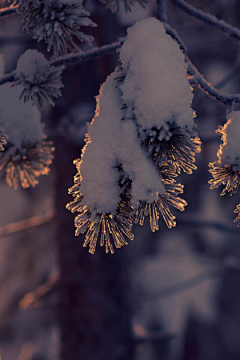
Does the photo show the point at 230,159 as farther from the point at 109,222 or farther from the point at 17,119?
the point at 17,119

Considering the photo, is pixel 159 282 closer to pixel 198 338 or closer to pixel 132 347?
pixel 198 338

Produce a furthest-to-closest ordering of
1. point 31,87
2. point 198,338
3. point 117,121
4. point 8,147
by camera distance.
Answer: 1. point 198,338
2. point 8,147
3. point 31,87
4. point 117,121

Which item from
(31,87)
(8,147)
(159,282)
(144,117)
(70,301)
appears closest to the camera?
(144,117)

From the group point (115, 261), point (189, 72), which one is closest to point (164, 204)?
point (189, 72)

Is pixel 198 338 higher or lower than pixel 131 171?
lower

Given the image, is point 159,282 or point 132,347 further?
point 159,282

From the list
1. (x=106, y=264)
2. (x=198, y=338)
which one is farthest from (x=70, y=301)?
(x=198, y=338)

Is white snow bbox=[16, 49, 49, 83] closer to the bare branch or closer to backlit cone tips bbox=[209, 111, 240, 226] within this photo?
the bare branch
